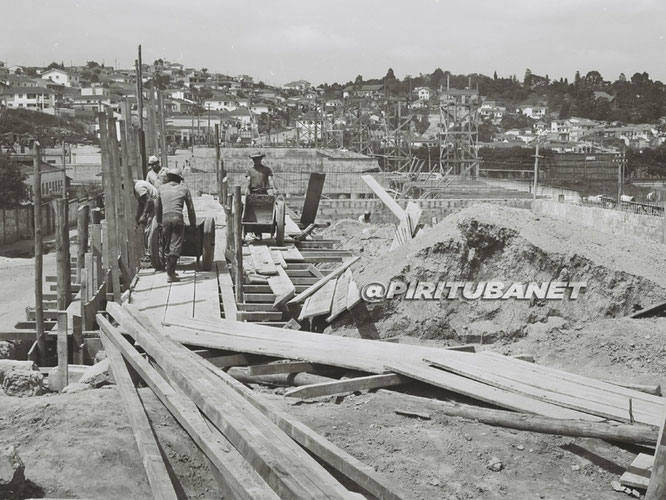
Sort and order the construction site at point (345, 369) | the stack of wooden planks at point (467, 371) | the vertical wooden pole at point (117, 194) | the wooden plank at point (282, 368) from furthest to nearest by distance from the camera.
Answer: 1. the vertical wooden pole at point (117, 194)
2. the wooden plank at point (282, 368)
3. the stack of wooden planks at point (467, 371)
4. the construction site at point (345, 369)

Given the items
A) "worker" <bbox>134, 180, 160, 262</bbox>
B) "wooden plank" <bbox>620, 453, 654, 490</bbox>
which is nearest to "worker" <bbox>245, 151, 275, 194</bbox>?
"worker" <bbox>134, 180, 160, 262</bbox>

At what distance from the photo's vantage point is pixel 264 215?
50.5ft

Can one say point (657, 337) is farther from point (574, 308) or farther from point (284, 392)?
point (284, 392)

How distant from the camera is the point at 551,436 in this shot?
20.1 feet

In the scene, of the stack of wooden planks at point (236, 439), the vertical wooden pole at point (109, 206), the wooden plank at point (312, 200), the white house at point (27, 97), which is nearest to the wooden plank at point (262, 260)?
the vertical wooden pole at point (109, 206)

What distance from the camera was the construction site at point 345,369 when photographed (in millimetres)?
5078

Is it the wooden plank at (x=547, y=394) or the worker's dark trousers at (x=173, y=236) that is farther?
the worker's dark trousers at (x=173, y=236)

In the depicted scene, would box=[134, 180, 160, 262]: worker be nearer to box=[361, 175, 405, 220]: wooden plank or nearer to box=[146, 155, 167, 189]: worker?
box=[146, 155, 167, 189]: worker

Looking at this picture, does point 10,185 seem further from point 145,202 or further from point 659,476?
point 659,476

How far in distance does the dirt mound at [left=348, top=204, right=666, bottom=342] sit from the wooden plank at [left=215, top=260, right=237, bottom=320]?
1.61m

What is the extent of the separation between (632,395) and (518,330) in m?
3.42

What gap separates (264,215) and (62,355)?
7.34 m

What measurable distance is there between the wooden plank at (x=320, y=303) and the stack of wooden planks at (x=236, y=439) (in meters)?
2.80

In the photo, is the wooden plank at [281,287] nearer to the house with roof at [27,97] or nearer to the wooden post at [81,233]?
the wooden post at [81,233]
